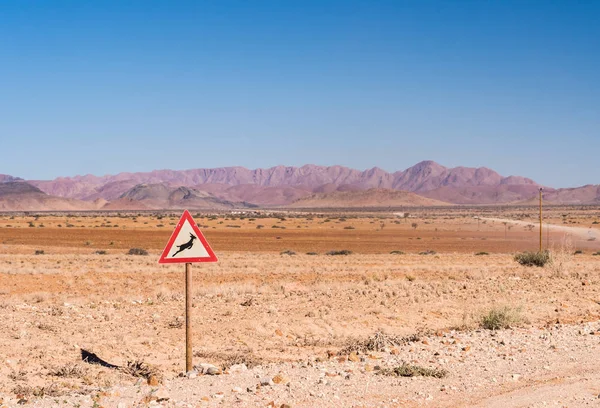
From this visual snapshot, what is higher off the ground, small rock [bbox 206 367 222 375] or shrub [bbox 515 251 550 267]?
small rock [bbox 206 367 222 375]

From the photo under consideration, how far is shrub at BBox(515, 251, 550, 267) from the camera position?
2682cm

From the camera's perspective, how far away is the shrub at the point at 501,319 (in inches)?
493

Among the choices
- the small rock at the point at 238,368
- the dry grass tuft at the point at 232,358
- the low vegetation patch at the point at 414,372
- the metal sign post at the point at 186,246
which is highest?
the metal sign post at the point at 186,246

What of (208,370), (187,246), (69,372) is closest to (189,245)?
(187,246)

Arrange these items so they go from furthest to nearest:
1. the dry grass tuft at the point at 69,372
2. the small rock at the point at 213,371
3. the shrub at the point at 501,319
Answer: the shrub at the point at 501,319 < the dry grass tuft at the point at 69,372 < the small rock at the point at 213,371

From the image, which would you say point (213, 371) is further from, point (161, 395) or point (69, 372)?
point (69, 372)

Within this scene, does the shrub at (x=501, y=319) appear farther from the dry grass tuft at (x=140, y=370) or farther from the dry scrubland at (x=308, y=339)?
the dry grass tuft at (x=140, y=370)

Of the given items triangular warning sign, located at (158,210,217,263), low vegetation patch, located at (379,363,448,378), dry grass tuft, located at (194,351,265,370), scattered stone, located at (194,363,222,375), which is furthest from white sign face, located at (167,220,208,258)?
low vegetation patch, located at (379,363,448,378)

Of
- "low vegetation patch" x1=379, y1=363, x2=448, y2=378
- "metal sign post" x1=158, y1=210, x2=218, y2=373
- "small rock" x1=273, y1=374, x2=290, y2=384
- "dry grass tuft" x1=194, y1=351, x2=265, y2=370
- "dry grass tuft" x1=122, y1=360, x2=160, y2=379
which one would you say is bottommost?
"dry grass tuft" x1=194, y1=351, x2=265, y2=370

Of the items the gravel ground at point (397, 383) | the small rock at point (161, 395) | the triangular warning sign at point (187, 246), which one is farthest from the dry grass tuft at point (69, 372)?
the small rock at point (161, 395)

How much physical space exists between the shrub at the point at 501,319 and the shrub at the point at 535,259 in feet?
48.3

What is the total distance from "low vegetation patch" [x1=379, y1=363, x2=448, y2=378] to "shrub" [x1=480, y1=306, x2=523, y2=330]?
13.4 feet

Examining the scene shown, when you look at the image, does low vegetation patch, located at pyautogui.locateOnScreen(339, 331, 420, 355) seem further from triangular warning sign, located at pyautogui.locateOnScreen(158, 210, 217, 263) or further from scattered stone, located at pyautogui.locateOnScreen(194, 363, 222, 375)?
triangular warning sign, located at pyautogui.locateOnScreen(158, 210, 217, 263)

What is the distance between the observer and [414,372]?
8.67 metres
